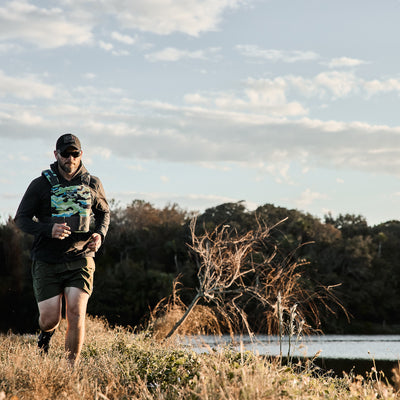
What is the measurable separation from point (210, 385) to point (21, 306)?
24.5m

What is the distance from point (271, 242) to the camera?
31.7 meters

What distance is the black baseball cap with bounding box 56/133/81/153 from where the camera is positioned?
5.50 meters

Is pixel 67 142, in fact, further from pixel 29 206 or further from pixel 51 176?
pixel 29 206

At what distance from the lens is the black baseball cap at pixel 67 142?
18.1ft

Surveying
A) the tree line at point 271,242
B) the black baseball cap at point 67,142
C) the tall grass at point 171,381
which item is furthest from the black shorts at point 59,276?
the tree line at point 271,242

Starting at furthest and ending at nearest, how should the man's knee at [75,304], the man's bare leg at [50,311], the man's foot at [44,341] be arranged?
the man's foot at [44,341]
the man's bare leg at [50,311]
the man's knee at [75,304]

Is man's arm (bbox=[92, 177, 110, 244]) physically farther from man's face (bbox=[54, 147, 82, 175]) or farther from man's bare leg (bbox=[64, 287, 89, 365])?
man's bare leg (bbox=[64, 287, 89, 365])

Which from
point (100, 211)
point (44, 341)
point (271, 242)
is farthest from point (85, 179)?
point (271, 242)

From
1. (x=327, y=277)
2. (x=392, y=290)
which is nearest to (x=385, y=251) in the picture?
(x=392, y=290)

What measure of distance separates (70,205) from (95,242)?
1.31ft

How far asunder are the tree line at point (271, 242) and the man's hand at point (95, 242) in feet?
76.1

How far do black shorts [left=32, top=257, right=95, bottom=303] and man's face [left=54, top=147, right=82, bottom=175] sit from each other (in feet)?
2.73

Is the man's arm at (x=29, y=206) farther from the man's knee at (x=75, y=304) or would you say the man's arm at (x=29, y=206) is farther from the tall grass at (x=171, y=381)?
the tall grass at (x=171, y=381)

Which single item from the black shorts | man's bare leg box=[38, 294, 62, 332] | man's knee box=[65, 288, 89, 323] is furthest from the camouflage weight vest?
man's bare leg box=[38, 294, 62, 332]
